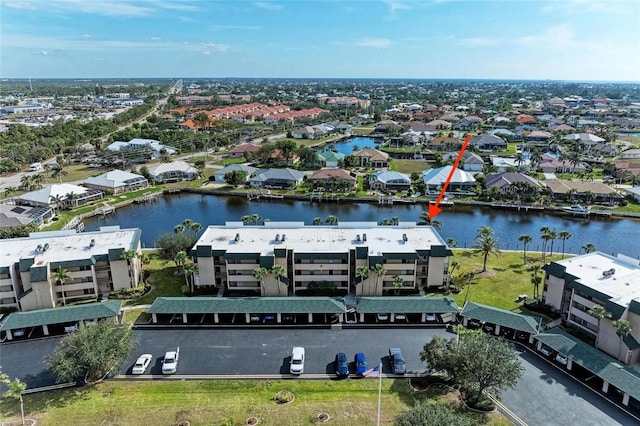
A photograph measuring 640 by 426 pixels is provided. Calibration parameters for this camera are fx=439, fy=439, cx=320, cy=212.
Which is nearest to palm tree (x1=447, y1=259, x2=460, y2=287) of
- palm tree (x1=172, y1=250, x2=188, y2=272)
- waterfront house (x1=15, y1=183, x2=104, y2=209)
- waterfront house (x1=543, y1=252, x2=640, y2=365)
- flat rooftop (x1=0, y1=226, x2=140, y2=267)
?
waterfront house (x1=543, y1=252, x2=640, y2=365)

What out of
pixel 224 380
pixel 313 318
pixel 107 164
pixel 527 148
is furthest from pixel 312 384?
pixel 527 148

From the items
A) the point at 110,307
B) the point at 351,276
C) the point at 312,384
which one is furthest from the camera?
the point at 351,276

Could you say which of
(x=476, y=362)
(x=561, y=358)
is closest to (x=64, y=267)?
(x=476, y=362)

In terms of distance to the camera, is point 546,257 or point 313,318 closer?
point 313,318

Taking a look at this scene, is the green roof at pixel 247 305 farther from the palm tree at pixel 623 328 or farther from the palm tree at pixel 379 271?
the palm tree at pixel 623 328

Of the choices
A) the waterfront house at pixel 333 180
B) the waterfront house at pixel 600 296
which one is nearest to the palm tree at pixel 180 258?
the waterfront house at pixel 600 296

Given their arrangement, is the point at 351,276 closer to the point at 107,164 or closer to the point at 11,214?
the point at 11,214

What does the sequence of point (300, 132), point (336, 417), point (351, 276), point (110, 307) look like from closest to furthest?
1. point (336, 417)
2. point (110, 307)
3. point (351, 276)
4. point (300, 132)

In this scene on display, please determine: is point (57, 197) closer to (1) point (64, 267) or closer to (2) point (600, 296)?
(1) point (64, 267)
